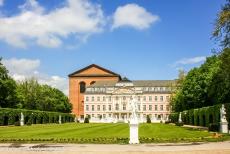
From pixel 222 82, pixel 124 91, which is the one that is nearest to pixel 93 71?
pixel 124 91

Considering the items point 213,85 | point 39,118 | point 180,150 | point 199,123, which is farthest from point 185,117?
point 180,150

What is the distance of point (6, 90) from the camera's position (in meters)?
76.2

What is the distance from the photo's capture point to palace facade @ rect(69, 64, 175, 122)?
465ft

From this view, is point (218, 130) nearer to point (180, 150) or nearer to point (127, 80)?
point (180, 150)

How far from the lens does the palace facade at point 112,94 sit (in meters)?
142

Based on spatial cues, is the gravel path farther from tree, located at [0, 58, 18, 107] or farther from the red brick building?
the red brick building

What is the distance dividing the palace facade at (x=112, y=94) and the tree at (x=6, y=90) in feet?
210

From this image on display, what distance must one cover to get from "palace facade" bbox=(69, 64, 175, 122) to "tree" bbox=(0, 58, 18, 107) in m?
63.9

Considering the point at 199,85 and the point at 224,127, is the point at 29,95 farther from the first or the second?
the point at 224,127

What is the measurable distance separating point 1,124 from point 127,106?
79984 millimetres

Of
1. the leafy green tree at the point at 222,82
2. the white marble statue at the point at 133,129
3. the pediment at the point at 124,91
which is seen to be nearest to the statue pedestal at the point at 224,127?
the leafy green tree at the point at 222,82

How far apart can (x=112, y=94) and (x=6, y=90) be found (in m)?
68.7

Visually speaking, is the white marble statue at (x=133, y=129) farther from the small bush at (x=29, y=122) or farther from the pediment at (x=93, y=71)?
the pediment at (x=93, y=71)

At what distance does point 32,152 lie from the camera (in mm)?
18375
